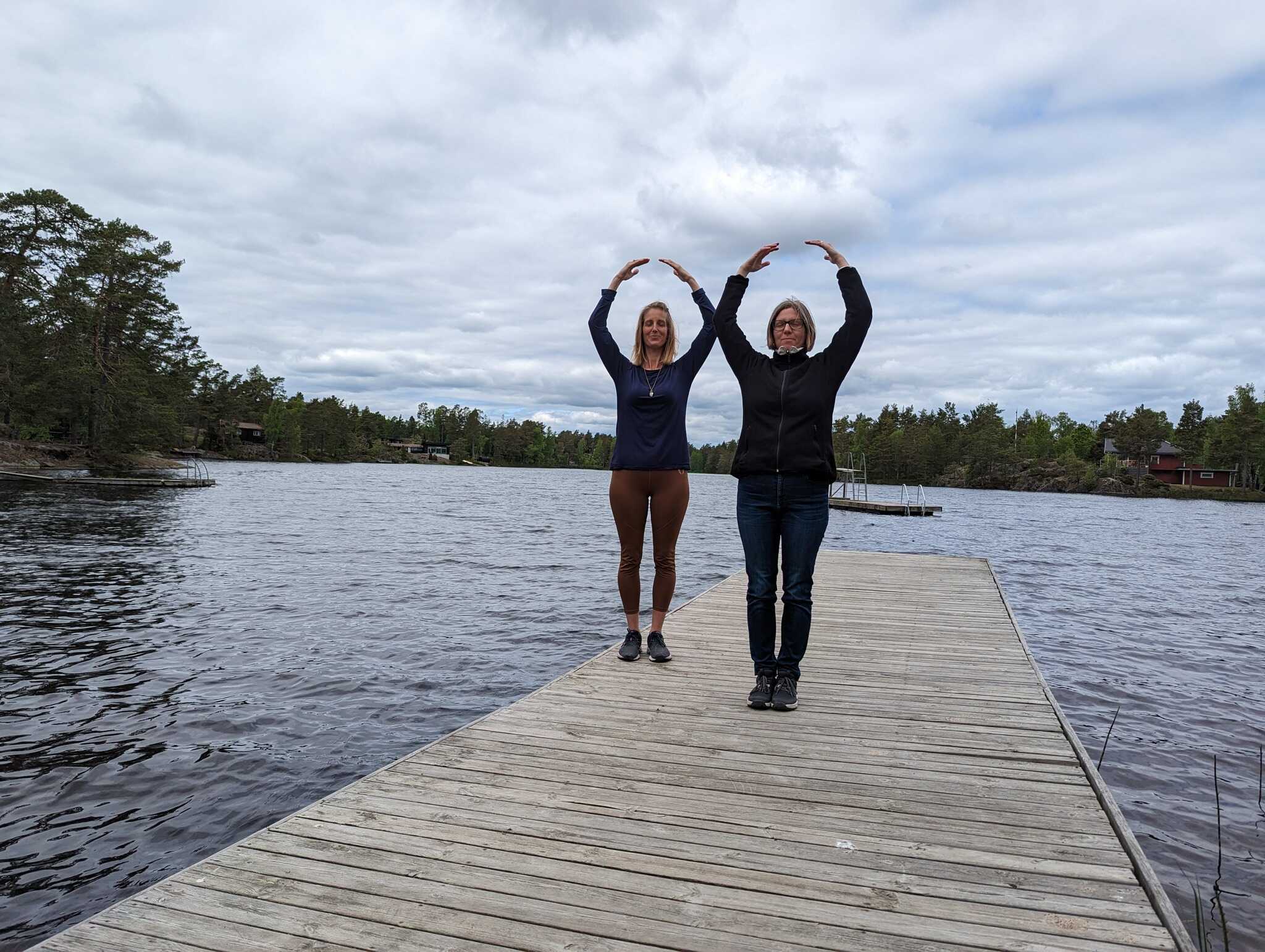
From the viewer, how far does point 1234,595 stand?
17266 mm

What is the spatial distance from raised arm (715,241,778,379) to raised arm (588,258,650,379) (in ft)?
3.11

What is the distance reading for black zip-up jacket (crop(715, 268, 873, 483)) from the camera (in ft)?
14.1

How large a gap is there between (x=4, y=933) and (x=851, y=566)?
10923mm

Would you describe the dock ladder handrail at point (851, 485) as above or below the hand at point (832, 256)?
below

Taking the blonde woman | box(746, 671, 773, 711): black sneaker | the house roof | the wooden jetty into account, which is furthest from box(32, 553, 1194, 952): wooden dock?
the house roof

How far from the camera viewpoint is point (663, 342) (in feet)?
17.7

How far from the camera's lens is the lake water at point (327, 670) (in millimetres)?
4914

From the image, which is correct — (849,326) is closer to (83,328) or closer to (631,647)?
(631,647)

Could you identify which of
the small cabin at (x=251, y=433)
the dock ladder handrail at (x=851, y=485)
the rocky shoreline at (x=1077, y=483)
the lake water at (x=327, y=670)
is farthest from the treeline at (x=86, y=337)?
the rocky shoreline at (x=1077, y=483)

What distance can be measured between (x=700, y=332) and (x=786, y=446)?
137 cm

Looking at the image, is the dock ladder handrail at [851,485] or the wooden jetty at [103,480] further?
the dock ladder handrail at [851,485]

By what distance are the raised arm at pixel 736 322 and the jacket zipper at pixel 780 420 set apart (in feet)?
0.90

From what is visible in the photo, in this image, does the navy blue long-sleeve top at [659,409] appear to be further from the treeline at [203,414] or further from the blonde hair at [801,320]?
the treeline at [203,414]

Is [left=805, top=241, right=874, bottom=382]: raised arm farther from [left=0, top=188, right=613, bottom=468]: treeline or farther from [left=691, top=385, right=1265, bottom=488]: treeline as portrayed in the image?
[left=691, top=385, right=1265, bottom=488]: treeline
